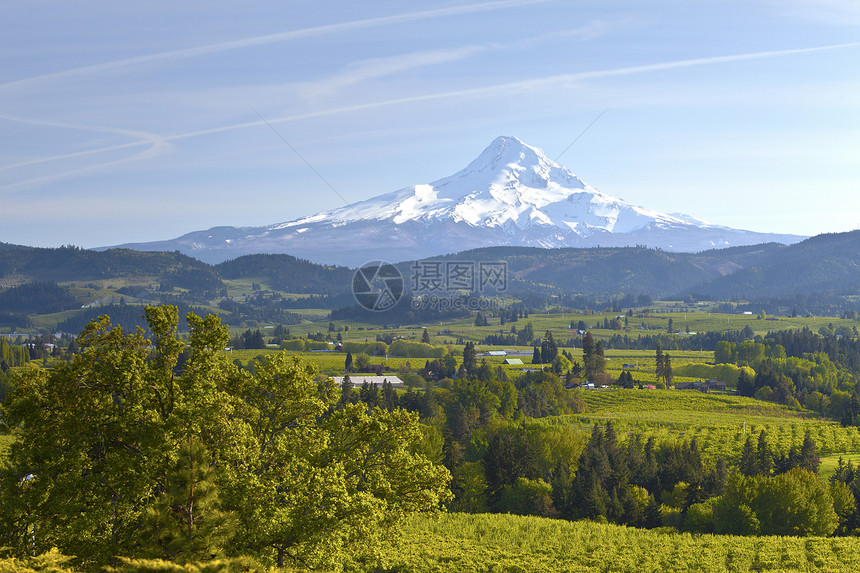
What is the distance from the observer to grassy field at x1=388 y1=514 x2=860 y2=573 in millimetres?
60594

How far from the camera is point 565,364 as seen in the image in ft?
642

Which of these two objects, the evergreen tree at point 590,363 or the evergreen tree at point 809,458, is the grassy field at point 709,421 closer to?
the evergreen tree at point 809,458

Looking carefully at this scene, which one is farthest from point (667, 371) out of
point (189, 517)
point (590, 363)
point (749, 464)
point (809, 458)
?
point (189, 517)

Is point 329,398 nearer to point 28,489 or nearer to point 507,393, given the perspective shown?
point 28,489

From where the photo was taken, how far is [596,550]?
6581 centimetres

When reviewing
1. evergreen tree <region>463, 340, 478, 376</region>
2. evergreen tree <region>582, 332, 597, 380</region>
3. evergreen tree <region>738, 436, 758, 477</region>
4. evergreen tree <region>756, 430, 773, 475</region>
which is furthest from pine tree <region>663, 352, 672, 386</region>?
evergreen tree <region>756, 430, 773, 475</region>

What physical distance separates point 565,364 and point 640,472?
107m

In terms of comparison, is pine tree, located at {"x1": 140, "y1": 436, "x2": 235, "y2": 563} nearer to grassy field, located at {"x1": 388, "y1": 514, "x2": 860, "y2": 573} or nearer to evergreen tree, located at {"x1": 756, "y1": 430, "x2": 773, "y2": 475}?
grassy field, located at {"x1": 388, "y1": 514, "x2": 860, "y2": 573}

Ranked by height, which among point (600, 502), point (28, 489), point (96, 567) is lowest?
point (600, 502)

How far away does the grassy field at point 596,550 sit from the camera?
199 ft

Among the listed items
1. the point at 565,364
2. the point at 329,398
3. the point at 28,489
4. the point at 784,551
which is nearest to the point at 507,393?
the point at 565,364

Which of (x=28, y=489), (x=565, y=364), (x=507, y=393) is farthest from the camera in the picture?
(x=565, y=364)

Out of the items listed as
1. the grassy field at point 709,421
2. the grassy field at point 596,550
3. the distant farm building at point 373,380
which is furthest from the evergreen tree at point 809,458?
the distant farm building at point 373,380

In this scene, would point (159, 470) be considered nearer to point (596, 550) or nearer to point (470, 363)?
point (596, 550)
